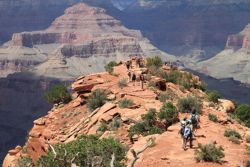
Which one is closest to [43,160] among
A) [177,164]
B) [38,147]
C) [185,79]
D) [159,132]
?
[177,164]

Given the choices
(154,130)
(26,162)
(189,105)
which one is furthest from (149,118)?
(26,162)

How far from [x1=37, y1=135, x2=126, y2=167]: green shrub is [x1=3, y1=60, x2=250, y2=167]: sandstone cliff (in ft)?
4.98

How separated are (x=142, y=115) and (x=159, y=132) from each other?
206cm

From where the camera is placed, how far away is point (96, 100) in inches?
1812

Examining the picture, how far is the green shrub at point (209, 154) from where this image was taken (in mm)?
31989

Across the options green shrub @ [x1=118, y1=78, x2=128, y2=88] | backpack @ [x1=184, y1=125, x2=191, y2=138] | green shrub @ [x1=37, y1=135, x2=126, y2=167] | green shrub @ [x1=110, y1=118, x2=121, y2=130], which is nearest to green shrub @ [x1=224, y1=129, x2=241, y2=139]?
backpack @ [x1=184, y1=125, x2=191, y2=138]

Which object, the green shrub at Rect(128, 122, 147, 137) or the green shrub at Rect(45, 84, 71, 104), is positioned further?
the green shrub at Rect(45, 84, 71, 104)

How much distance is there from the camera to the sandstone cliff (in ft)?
110

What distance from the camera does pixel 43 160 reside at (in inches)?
1272

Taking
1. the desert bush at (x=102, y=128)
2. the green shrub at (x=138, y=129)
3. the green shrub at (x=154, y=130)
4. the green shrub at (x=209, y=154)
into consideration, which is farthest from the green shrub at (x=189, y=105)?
the green shrub at (x=209, y=154)

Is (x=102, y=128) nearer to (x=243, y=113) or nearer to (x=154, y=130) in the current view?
(x=154, y=130)

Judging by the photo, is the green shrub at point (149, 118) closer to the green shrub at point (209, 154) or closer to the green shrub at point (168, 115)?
the green shrub at point (168, 115)

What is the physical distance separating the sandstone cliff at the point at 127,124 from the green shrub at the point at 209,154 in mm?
398

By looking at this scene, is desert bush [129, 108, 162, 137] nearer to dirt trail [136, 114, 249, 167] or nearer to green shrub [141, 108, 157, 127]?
green shrub [141, 108, 157, 127]
